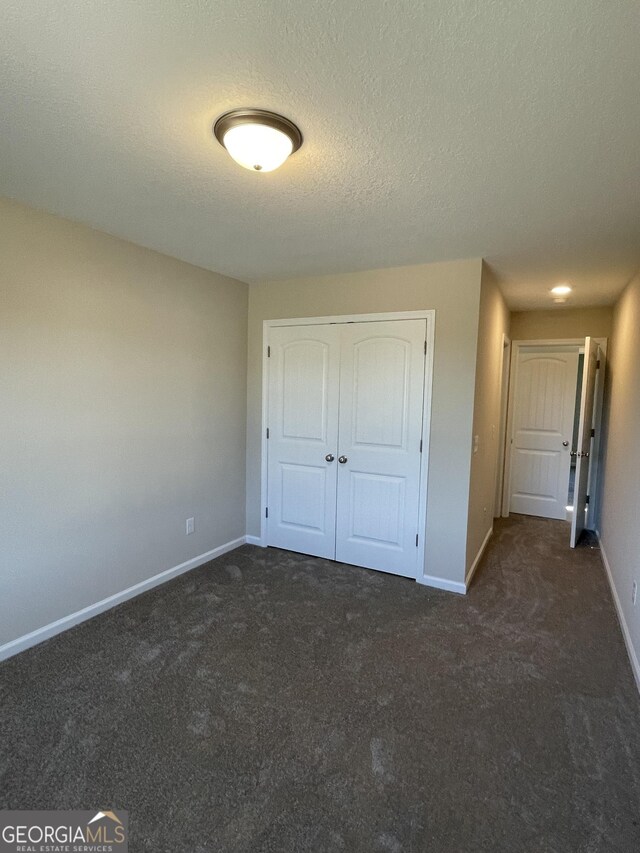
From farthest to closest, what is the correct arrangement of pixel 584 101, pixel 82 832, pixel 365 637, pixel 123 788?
pixel 365 637 → pixel 123 788 → pixel 82 832 → pixel 584 101

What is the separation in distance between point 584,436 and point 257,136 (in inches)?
156

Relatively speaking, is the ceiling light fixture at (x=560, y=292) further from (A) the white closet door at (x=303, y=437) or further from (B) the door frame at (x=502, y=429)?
(A) the white closet door at (x=303, y=437)

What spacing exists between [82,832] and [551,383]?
17.9 feet

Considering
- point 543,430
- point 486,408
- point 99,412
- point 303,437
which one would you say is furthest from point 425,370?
point 543,430

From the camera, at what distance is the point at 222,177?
1944mm

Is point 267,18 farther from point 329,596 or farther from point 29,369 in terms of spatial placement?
point 329,596

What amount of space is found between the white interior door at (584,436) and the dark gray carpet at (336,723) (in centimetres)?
136

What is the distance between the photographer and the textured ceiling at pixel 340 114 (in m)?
1.12

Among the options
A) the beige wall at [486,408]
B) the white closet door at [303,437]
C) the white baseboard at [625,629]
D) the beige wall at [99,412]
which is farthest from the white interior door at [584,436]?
the beige wall at [99,412]

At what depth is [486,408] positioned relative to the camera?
12.4 ft

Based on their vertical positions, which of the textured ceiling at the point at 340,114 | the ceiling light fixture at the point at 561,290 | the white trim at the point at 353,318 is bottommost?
the white trim at the point at 353,318

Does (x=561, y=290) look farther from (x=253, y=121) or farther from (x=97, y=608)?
(x=97, y=608)

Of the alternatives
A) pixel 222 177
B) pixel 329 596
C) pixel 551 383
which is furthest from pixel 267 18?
pixel 551 383

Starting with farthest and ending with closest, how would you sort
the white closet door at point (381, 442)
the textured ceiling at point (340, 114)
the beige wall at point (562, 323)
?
the beige wall at point (562, 323), the white closet door at point (381, 442), the textured ceiling at point (340, 114)
